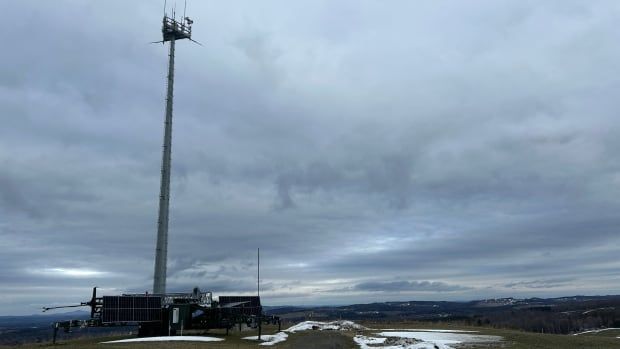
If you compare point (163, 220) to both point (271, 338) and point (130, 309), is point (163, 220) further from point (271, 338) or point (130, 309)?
point (271, 338)

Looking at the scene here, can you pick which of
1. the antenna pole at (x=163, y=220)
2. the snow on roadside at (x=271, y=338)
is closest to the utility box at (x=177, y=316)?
the snow on roadside at (x=271, y=338)

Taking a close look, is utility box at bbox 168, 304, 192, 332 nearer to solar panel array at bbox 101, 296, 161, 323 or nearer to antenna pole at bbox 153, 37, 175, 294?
solar panel array at bbox 101, 296, 161, 323

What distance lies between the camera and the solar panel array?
5178 centimetres

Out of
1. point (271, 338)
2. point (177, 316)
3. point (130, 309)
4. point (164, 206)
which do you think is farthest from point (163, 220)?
point (271, 338)

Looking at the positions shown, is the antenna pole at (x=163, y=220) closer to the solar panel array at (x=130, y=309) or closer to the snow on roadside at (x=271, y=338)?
the solar panel array at (x=130, y=309)

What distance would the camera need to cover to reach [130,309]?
52812mm

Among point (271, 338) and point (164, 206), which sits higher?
point (164, 206)

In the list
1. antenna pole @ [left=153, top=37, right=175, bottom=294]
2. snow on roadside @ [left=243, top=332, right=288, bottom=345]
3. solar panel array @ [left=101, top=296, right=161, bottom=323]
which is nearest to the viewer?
snow on roadside @ [left=243, top=332, right=288, bottom=345]

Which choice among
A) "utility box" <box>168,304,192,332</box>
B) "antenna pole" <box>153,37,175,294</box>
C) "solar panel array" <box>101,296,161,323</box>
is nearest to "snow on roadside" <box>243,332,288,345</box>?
"utility box" <box>168,304,192,332</box>

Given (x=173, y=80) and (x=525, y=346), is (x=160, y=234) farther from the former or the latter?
(x=525, y=346)

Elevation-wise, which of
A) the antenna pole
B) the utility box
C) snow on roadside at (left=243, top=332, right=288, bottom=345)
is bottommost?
snow on roadside at (left=243, top=332, right=288, bottom=345)

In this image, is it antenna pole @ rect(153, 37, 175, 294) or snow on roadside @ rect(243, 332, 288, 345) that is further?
antenna pole @ rect(153, 37, 175, 294)

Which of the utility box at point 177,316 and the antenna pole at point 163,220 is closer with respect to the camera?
the utility box at point 177,316

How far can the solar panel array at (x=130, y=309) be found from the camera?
5178 cm
